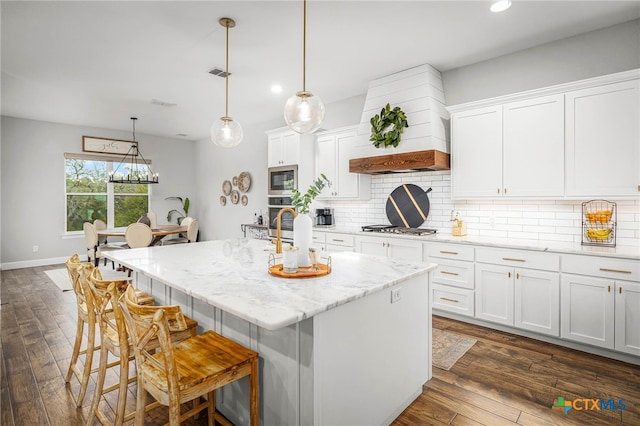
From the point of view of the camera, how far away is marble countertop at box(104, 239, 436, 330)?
141 cm

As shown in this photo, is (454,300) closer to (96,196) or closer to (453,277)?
(453,277)

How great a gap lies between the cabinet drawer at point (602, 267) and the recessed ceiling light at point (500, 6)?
6.88 feet

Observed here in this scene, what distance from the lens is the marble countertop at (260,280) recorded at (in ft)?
4.63

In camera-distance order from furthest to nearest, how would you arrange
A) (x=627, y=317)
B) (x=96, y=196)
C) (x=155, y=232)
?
1. (x=96, y=196)
2. (x=155, y=232)
3. (x=627, y=317)

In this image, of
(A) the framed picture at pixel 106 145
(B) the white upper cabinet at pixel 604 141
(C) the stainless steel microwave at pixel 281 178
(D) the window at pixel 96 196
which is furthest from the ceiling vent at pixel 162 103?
(B) the white upper cabinet at pixel 604 141

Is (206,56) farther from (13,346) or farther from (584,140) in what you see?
(584,140)

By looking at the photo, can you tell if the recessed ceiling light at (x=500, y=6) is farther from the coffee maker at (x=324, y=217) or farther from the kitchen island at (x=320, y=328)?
the coffee maker at (x=324, y=217)

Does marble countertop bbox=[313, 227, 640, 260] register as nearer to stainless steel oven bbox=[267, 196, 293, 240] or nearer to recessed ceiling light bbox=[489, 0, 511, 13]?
stainless steel oven bbox=[267, 196, 293, 240]

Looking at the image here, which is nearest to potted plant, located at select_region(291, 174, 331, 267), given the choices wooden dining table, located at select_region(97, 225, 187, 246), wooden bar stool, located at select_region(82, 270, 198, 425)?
wooden bar stool, located at select_region(82, 270, 198, 425)

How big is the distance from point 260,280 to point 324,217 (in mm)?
3310

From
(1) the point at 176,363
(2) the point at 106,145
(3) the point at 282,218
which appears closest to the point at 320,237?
(3) the point at 282,218

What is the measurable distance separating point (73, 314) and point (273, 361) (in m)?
3.40

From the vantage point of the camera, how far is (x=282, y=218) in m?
5.30

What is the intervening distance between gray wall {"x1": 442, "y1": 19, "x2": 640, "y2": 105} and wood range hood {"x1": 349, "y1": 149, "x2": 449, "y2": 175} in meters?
0.83
